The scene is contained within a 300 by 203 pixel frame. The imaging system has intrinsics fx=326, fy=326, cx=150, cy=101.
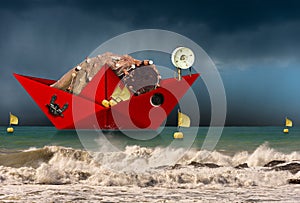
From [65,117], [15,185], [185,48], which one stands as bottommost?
[15,185]

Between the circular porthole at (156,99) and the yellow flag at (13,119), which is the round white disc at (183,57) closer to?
the circular porthole at (156,99)

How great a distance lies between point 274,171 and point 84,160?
18.5ft

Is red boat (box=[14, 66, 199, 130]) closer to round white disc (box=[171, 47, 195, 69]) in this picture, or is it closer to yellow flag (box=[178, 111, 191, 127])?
yellow flag (box=[178, 111, 191, 127])

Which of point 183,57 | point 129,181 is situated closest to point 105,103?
point 183,57

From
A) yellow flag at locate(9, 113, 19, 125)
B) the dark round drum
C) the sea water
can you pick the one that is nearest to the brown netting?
the dark round drum

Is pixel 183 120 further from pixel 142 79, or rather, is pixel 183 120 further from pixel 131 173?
pixel 131 173

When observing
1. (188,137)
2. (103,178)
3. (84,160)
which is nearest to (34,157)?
(84,160)

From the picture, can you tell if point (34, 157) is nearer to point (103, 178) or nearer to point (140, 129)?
point (103, 178)

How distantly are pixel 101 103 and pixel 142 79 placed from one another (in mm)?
2424

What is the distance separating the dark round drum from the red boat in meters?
0.38

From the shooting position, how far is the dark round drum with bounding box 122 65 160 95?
16.5 meters

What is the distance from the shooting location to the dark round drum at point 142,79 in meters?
16.5

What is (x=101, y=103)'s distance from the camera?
16.5 metres

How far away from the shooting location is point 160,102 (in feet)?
54.1
